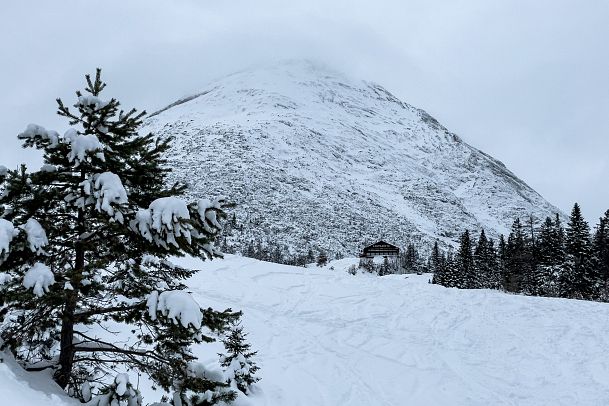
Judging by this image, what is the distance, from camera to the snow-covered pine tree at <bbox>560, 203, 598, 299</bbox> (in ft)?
139

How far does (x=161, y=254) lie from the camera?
595 cm

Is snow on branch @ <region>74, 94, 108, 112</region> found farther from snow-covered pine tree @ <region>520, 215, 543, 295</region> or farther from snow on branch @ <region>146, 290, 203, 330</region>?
snow-covered pine tree @ <region>520, 215, 543, 295</region>

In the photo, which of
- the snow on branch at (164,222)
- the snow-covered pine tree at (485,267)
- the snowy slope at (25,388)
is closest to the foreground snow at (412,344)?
the snowy slope at (25,388)

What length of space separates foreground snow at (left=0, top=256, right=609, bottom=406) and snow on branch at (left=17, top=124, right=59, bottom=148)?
29.2ft

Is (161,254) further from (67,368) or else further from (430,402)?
(430,402)

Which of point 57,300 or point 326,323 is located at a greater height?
point 57,300

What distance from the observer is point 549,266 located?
4650 centimetres

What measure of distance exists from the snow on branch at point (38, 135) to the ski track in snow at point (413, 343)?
11.2 metres

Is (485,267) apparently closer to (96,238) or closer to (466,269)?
(466,269)

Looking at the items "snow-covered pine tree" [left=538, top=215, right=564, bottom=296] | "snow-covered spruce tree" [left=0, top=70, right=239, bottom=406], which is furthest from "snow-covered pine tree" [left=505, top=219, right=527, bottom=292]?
"snow-covered spruce tree" [left=0, top=70, right=239, bottom=406]

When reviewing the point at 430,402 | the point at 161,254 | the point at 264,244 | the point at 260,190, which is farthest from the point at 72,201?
the point at 260,190

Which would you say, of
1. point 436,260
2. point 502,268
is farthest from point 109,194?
point 436,260

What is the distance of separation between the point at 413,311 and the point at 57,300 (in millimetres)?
22978

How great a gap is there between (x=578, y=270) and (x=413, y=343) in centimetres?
3037
